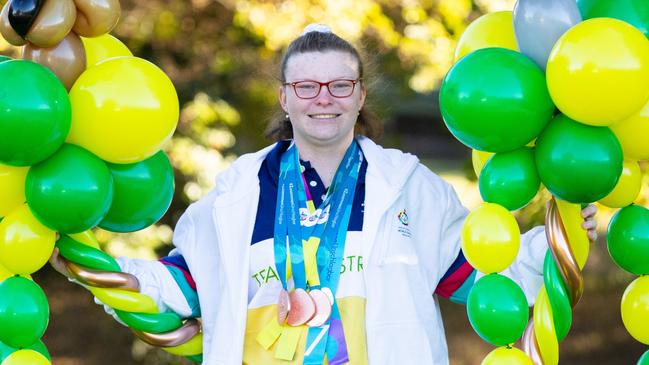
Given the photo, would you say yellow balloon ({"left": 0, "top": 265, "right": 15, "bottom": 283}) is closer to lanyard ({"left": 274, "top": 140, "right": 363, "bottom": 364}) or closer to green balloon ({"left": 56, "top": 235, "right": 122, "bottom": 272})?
green balloon ({"left": 56, "top": 235, "right": 122, "bottom": 272})

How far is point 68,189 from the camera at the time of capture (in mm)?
3057

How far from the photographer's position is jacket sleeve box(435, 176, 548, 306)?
337 centimetres

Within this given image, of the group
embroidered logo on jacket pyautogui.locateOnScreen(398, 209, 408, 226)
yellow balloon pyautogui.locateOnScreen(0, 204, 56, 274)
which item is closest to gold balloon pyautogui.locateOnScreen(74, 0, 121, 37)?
yellow balloon pyautogui.locateOnScreen(0, 204, 56, 274)

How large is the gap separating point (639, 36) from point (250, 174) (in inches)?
55.7

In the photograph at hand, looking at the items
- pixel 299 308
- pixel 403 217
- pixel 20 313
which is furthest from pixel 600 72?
pixel 20 313

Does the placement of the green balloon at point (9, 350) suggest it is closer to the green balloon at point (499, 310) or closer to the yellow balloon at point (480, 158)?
the green balloon at point (499, 310)

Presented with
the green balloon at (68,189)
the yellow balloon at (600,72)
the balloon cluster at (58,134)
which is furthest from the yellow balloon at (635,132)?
the green balloon at (68,189)

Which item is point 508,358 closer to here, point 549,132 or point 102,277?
point 549,132

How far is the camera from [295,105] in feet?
11.6

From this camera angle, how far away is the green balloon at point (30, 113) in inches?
117

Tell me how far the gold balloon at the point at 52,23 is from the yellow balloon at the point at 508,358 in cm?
152

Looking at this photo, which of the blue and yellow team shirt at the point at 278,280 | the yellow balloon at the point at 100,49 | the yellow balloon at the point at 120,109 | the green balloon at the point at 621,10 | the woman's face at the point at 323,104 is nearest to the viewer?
the green balloon at the point at 621,10

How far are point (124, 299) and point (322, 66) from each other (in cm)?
99

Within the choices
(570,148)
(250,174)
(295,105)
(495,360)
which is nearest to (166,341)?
(250,174)
